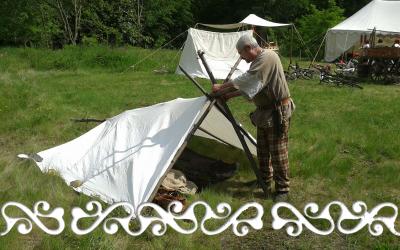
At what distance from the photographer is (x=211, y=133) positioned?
5.83 m

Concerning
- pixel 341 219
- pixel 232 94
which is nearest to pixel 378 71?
pixel 232 94

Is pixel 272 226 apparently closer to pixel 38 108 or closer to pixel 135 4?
pixel 38 108

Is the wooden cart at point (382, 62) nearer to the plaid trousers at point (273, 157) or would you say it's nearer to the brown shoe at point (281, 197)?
the plaid trousers at point (273, 157)

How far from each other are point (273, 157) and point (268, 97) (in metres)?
0.60

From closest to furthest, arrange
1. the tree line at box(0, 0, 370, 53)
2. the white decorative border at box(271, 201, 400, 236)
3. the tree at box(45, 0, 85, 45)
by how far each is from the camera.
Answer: the white decorative border at box(271, 201, 400, 236)
the tree at box(45, 0, 85, 45)
the tree line at box(0, 0, 370, 53)

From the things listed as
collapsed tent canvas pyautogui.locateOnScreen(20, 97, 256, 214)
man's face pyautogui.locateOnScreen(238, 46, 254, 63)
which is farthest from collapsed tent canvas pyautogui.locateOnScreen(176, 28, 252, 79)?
man's face pyautogui.locateOnScreen(238, 46, 254, 63)

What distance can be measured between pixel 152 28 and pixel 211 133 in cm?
3126

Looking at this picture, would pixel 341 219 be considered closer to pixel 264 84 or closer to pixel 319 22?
pixel 264 84

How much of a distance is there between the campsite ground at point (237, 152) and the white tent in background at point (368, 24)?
5.17 metres

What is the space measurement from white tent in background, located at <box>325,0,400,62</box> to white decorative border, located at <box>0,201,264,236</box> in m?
14.1

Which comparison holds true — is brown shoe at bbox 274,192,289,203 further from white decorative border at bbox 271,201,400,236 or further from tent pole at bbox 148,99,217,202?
tent pole at bbox 148,99,217,202

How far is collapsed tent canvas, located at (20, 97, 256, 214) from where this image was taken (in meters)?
4.43

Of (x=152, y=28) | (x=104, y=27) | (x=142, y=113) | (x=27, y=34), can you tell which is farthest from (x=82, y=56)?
(x=152, y=28)

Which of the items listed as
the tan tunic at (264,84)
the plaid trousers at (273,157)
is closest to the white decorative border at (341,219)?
the plaid trousers at (273,157)
